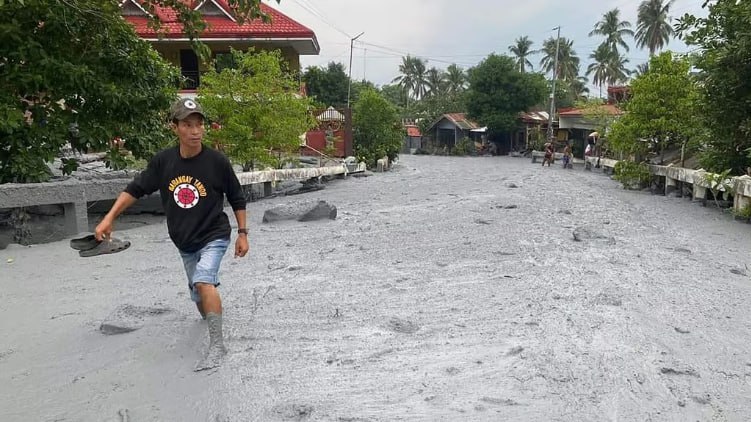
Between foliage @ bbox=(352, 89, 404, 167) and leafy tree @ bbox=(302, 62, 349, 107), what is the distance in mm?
13773

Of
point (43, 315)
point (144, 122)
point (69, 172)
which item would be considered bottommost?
point (43, 315)

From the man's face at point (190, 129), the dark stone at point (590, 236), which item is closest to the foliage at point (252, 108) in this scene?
the dark stone at point (590, 236)

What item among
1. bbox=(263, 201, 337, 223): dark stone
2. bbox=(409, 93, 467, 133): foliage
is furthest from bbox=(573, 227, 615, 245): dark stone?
bbox=(409, 93, 467, 133): foliage

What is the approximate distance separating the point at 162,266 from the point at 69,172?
11.1 ft

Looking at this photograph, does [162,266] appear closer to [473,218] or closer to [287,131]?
[473,218]

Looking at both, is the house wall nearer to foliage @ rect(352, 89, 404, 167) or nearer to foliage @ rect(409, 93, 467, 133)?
foliage @ rect(352, 89, 404, 167)

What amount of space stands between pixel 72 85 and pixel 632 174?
1362 cm

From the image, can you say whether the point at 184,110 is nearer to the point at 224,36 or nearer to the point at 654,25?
the point at 224,36

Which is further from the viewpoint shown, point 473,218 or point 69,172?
point 473,218

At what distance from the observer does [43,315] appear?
479cm

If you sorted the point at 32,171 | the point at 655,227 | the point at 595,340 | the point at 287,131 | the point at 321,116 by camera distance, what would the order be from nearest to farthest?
the point at 595,340
the point at 32,171
the point at 655,227
the point at 287,131
the point at 321,116

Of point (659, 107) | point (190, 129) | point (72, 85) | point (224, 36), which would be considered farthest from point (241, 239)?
point (224, 36)

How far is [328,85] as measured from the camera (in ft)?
133

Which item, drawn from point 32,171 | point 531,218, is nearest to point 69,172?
point 32,171
